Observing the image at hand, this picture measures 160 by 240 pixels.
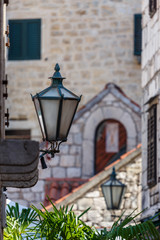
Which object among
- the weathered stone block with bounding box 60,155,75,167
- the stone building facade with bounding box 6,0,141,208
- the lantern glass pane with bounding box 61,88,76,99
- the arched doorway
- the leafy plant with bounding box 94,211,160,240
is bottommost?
the leafy plant with bounding box 94,211,160,240

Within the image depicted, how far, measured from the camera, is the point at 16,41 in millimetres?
22922

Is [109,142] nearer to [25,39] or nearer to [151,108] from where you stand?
[25,39]

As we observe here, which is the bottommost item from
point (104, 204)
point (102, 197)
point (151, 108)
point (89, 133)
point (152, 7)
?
point (104, 204)

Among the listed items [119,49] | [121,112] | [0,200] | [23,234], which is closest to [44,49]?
[119,49]

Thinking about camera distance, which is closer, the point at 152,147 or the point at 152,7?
the point at 152,147

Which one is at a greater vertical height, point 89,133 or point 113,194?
point 89,133

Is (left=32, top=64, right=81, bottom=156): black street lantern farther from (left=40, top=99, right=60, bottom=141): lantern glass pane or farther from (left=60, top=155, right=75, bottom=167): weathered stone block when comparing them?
(left=60, top=155, right=75, bottom=167): weathered stone block

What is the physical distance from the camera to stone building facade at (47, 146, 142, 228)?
56.2 feet

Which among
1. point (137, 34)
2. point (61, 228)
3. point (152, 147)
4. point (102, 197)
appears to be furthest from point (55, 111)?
point (137, 34)

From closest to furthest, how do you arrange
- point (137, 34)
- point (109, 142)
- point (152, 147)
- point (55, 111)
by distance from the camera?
1. point (55, 111)
2. point (152, 147)
3. point (109, 142)
4. point (137, 34)

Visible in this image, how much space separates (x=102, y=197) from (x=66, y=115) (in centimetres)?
888

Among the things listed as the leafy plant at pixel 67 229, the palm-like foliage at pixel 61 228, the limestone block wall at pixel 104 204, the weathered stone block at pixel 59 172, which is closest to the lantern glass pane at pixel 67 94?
the leafy plant at pixel 67 229

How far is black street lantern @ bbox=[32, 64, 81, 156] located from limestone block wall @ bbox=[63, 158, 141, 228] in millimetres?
8459

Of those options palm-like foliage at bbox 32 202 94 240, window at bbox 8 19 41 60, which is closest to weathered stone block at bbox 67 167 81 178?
window at bbox 8 19 41 60
